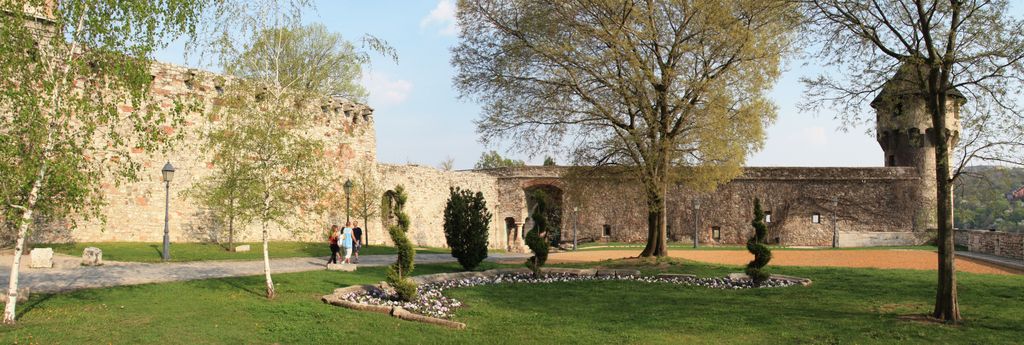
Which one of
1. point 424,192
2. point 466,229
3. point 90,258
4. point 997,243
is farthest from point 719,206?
point 90,258

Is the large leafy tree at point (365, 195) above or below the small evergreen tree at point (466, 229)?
above

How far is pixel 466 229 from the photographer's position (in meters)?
18.2

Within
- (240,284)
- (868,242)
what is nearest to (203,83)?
(240,284)

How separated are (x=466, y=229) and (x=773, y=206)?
28.2 metres

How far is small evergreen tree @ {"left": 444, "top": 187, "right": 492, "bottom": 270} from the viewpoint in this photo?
711 inches

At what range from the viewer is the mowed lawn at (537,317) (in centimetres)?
889

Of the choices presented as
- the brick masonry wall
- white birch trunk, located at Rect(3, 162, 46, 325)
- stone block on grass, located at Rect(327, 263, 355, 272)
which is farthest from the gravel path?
the brick masonry wall

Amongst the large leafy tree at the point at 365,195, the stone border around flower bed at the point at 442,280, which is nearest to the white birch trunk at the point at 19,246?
the stone border around flower bed at the point at 442,280

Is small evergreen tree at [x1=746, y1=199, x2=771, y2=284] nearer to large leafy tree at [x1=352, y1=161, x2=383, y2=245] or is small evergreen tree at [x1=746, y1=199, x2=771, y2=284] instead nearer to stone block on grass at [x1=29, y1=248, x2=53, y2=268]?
stone block on grass at [x1=29, y1=248, x2=53, y2=268]

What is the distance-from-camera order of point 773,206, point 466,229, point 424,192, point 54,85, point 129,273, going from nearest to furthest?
point 54,85 < point 129,273 < point 466,229 < point 424,192 < point 773,206

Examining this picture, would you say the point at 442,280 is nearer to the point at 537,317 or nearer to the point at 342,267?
the point at 342,267

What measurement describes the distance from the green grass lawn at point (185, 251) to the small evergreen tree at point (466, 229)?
506 centimetres

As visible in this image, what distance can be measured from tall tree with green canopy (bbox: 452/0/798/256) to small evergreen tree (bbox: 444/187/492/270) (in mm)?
4140

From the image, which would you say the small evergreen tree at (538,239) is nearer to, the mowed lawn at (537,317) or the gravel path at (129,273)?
the mowed lawn at (537,317)
